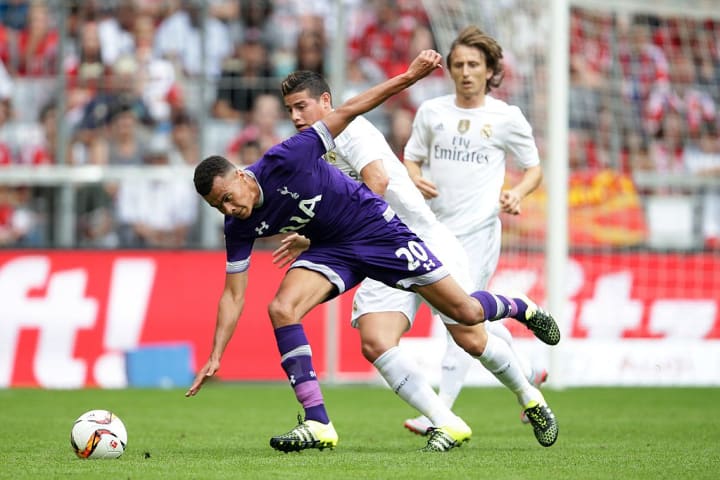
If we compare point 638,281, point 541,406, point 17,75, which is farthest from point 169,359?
point 541,406

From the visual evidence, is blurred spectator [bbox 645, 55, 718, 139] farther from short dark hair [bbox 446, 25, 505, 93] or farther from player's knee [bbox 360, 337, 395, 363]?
player's knee [bbox 360, 337, 395, 363]

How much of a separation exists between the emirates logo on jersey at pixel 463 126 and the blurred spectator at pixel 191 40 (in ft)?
23.6

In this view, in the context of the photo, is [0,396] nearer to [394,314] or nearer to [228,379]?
[228,379]

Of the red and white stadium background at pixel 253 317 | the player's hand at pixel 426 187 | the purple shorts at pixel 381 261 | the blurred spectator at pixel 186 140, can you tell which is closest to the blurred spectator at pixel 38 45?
the blurred spectator at pixel 186 140

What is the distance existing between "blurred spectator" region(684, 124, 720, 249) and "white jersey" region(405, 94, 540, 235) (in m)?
6.89

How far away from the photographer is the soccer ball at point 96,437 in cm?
669

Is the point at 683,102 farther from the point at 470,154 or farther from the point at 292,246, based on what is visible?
the point at 292,246

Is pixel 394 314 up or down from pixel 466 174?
down

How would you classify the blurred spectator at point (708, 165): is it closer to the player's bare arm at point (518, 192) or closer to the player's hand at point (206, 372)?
the player's bare arm at point (518, 192)

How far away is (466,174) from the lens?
8.60 m

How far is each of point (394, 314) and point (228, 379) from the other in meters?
6.87

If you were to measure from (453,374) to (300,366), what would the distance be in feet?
6.28

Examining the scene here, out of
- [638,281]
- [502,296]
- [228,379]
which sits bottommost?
[228,379]

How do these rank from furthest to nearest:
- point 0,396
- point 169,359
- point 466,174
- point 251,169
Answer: point 169,359
point 0,396
point 466,174
point 251,169
